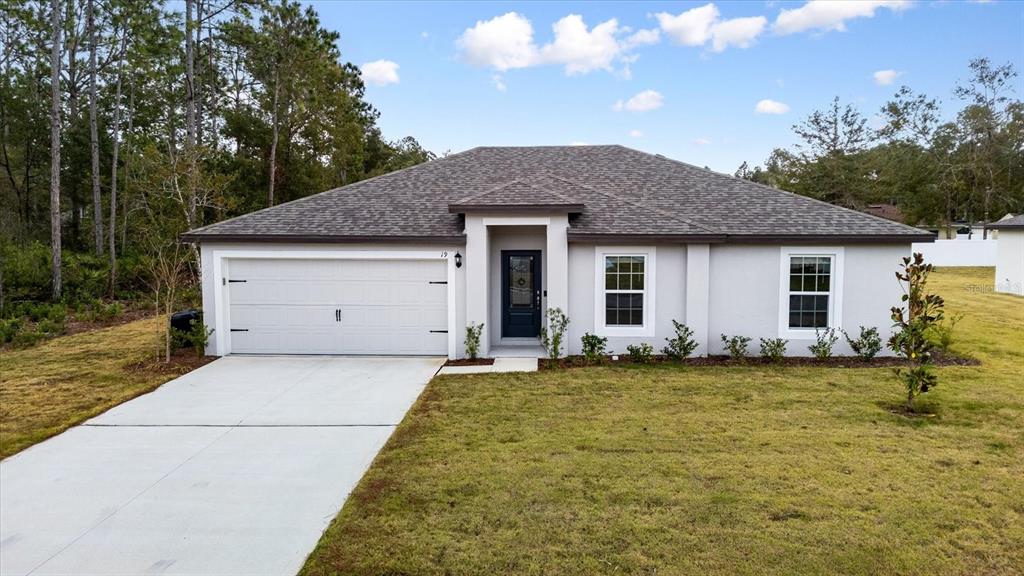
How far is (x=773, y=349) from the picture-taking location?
36.2ft

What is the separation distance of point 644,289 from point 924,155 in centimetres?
4557

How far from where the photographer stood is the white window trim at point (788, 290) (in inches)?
436

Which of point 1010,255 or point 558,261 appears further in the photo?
point 1010,255

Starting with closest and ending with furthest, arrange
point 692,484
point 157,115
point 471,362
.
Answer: point 692,484, point 471,362, point 157,115

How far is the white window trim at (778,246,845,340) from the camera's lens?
436 inches

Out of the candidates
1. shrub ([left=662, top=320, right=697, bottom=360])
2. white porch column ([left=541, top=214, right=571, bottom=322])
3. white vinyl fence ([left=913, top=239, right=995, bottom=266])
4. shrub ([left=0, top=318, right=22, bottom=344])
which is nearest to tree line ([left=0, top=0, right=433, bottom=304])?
shrub ([left=0, top=318, right=22, bottom=344])

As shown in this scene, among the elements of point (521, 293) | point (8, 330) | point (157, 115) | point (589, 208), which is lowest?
point (8, 330)

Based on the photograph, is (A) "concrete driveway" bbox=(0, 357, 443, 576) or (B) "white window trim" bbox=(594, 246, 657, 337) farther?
(B) "white window trim" bbox=(594, 246, 657, 337)

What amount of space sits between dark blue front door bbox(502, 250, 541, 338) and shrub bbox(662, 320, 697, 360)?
2.84m

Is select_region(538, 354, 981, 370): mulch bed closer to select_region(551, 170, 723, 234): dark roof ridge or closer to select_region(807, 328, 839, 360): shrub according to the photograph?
select_region(807, 328, 839, 360): shrub

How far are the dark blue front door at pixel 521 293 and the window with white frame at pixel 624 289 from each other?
1.73m

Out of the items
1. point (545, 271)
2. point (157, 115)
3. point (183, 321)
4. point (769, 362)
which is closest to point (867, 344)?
point (769, 362)

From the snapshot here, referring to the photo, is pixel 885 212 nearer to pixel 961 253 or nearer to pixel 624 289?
pixel 961 253

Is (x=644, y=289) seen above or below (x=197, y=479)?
above
